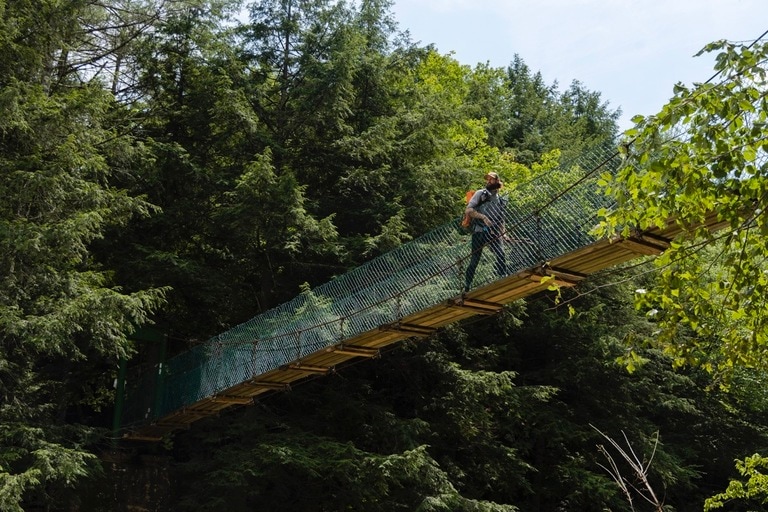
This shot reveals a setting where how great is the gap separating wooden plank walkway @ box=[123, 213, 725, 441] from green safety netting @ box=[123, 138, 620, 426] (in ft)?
0.30

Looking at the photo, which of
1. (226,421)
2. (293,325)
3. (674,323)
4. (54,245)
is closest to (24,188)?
(54,245)

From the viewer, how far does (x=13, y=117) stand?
845cm

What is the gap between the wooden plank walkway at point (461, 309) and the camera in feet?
16.5

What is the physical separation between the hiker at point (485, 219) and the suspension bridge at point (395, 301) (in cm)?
8

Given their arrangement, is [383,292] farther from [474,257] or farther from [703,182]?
[703,182]

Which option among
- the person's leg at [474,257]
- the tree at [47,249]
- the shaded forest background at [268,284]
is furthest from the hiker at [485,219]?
the tree at [47,249]

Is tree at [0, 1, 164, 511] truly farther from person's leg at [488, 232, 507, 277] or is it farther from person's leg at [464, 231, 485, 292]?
person's leg at [488, 232, 507, 277]

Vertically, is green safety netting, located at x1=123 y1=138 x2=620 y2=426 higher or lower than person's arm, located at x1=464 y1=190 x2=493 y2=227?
lower

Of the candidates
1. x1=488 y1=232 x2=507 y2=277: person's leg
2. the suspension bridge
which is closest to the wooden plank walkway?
the suspension bridge

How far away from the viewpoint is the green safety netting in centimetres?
574

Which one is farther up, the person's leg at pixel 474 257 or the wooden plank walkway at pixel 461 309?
the person's leg at pixel 474 257

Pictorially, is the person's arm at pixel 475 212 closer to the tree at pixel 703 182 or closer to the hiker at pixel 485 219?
the hiker at pixel 485 219

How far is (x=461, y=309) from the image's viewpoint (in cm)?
624

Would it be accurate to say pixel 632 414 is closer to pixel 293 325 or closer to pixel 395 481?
pixel 395 481
